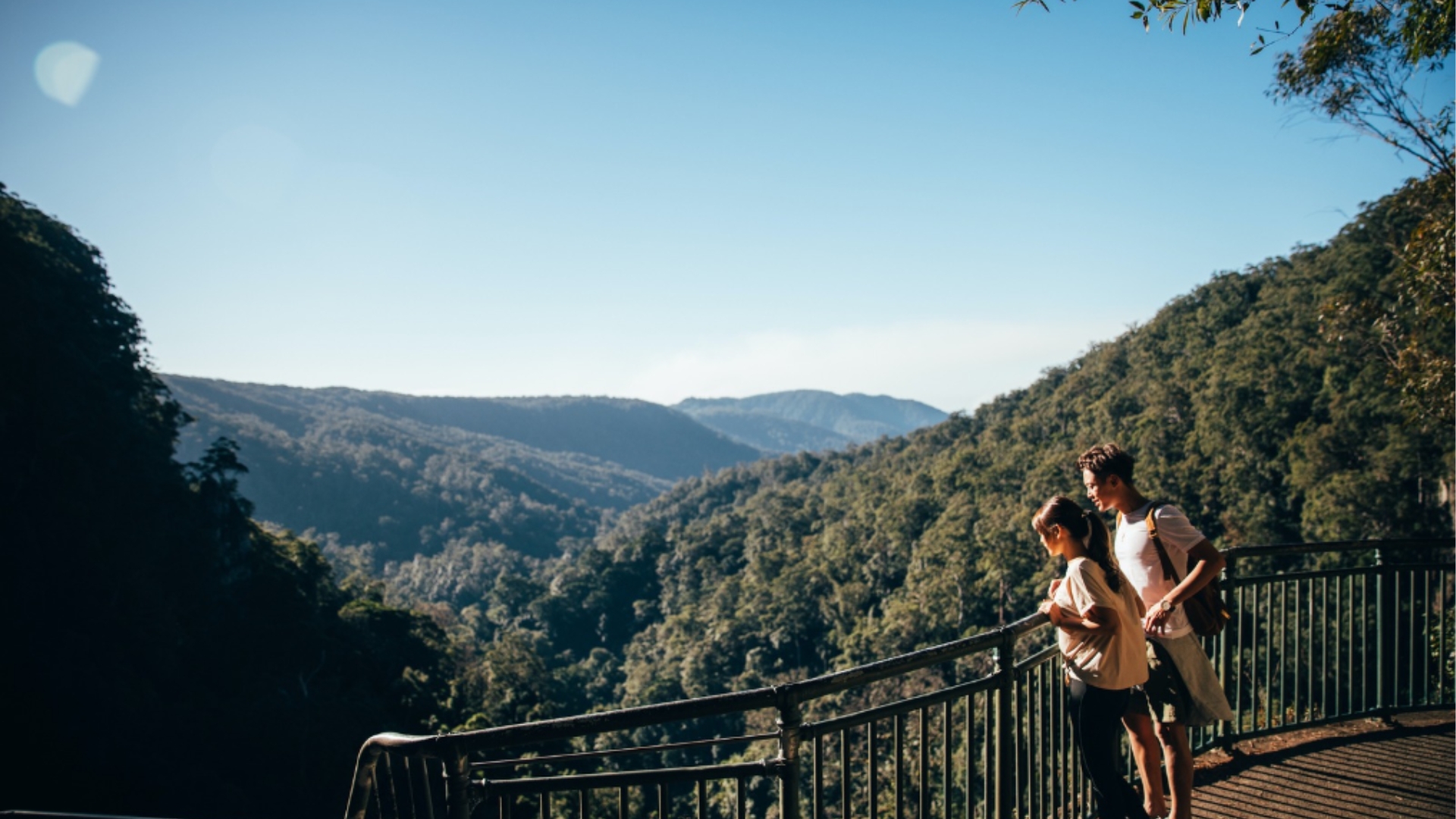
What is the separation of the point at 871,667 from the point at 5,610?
21586 millimetres

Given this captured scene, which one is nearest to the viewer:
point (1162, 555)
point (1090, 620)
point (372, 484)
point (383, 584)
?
point (1090, 620)

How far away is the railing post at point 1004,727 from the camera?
249cm

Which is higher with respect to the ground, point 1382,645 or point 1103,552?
point 1103,552

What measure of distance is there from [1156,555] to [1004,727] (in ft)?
2.78

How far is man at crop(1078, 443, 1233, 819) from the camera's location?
269cm

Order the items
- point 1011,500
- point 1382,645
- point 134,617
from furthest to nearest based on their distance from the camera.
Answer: point 1011,500, point 134,617, point 1382,645

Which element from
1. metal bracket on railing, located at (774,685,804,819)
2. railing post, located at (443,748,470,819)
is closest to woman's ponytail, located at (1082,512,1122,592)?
metal bracket on railing, located at (774,685,804,819)

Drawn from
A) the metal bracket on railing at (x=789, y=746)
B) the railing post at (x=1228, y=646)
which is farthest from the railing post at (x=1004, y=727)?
the railing post at (x=1228, y=646)

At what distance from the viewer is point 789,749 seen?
1868 mm

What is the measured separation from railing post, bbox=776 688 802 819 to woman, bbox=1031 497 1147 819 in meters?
1.00

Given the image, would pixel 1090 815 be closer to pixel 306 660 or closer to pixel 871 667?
pixel 871 667

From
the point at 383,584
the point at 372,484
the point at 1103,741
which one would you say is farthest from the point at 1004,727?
the point at 372,484

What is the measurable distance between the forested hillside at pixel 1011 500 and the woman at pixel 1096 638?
1023 centimetres

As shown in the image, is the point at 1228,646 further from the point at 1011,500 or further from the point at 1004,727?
the point at 1011,500
